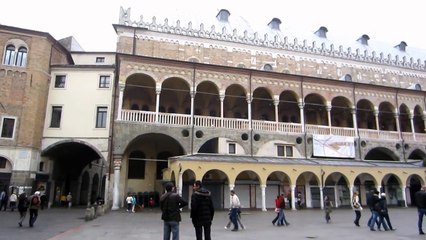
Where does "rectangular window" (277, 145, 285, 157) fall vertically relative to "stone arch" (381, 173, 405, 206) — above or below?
above

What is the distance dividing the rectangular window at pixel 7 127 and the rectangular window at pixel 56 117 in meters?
2.57

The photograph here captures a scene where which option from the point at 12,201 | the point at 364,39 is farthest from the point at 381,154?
the point at 12,201

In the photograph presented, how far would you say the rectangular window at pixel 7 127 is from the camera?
23708 mm

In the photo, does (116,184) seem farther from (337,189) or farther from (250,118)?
(337,189)

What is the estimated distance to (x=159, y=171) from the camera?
88.4 feet

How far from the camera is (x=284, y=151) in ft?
83.8

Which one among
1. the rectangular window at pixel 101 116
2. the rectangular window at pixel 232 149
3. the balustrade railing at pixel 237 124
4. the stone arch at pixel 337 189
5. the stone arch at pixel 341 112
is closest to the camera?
the balustrade railing at pixel 237 124

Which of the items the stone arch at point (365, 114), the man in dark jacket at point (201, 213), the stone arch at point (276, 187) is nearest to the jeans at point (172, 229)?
the man in dark jacket at point (201, 213)

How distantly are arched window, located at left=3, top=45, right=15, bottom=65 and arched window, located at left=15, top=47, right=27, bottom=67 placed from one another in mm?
335

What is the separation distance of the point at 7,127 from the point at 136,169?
9446mm

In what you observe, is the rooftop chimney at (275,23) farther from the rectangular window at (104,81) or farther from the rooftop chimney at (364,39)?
the rectangular window at (104,81)

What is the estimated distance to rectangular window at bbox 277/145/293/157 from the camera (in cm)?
2550

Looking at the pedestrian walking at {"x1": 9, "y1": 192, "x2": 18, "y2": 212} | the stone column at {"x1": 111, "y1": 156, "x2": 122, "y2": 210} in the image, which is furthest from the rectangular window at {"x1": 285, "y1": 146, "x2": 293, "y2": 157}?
the pedestrian walking at {"x1": 9, "y1": 192, "x2": 18, "y2": 212}

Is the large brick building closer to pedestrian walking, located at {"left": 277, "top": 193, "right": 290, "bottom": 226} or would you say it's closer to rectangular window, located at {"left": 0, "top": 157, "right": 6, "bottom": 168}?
pedestrian walking, located at {"left": 277, "top": 193, "right": 290, "bottom": 226}
